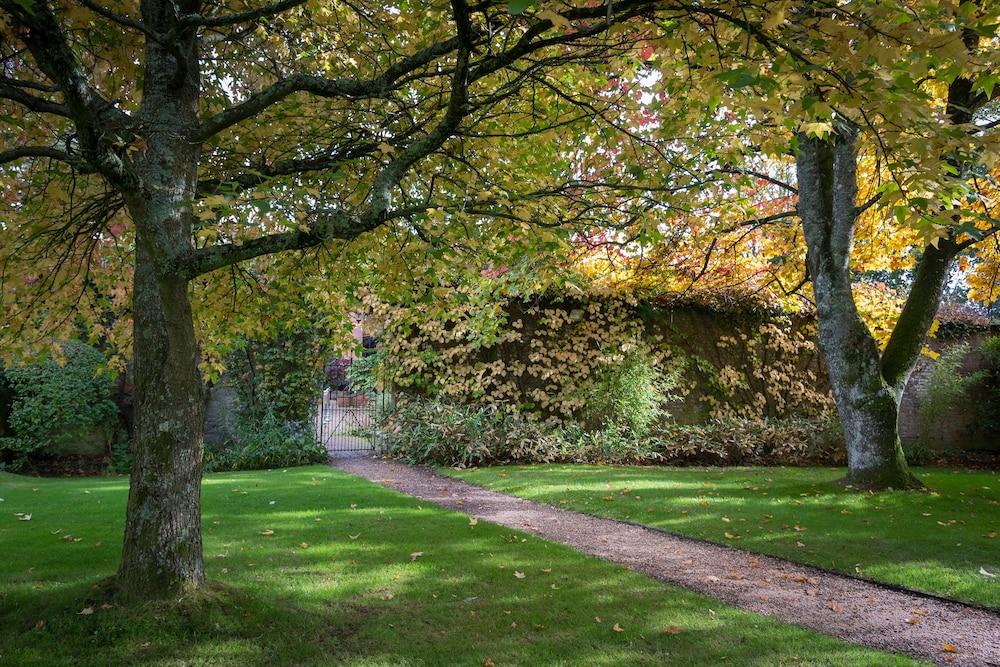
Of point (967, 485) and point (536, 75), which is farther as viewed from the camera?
point (967, 485)

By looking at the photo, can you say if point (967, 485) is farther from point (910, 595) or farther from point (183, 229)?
point (183, 229)

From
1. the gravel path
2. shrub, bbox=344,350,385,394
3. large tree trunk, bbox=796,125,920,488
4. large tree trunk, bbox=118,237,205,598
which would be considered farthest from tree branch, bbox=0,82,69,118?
shrub, bbox=344,350,385,394

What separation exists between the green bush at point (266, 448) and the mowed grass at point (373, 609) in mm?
5370

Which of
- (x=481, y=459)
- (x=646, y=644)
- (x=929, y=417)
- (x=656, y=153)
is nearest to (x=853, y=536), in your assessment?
(x=646, y=644)

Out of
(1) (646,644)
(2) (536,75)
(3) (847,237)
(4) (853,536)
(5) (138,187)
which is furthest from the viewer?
(3) (847,237)

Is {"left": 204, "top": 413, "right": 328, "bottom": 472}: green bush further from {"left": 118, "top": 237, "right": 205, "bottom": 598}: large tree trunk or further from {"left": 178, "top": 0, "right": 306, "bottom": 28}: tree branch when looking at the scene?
{"left": 178, "top": 0, "right": 306, "bottom": 28}: tree branch

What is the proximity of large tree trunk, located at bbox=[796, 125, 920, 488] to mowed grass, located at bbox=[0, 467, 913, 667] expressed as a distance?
5.05 m

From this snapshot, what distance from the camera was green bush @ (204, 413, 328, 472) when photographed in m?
11.7

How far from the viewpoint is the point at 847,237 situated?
860 centimetres

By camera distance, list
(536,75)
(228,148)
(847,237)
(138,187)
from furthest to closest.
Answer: (847,237)
(228,148)
(536,75)
(138,187)

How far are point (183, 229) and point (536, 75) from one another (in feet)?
8.44

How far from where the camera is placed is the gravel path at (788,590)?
391cm

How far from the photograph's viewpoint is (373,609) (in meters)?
4.16

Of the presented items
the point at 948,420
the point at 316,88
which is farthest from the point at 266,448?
the point at 948,420
